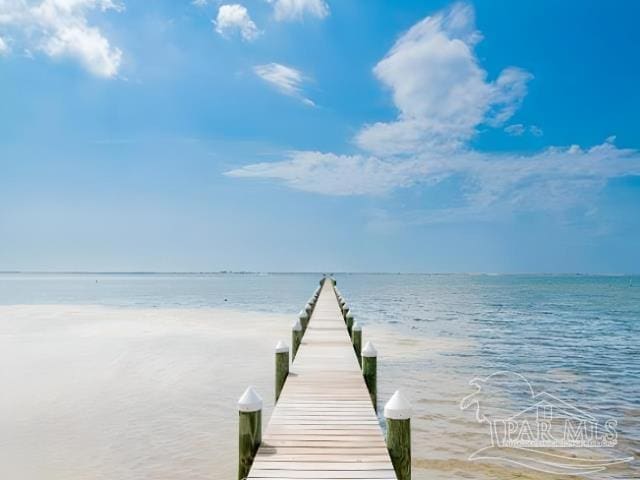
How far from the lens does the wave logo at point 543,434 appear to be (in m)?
8.67

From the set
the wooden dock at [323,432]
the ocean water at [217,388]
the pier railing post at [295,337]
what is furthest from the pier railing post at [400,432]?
the pier railing post at [295,337]

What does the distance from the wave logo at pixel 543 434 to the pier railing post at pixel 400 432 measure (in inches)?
158

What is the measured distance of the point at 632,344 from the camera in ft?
76.0

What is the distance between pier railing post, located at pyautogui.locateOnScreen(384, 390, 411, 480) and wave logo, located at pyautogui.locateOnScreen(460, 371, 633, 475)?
4.01 metres

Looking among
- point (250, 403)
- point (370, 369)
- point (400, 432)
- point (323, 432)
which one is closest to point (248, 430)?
point (250, 403)

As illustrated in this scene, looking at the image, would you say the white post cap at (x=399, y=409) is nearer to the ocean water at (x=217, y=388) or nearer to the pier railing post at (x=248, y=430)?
the pier railing post at (x=248, y=430)

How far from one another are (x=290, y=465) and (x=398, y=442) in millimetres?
1346

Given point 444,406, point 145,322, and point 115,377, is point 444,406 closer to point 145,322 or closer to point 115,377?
point 115,377

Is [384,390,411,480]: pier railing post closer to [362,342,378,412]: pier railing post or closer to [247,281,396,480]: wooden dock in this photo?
[247,281,396,480]: wooden dock

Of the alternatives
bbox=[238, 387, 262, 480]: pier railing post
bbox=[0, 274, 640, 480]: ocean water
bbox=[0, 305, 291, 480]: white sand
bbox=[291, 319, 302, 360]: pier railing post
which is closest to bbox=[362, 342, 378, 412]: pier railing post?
bbox=[0, 274, 640, 480]: ocean water

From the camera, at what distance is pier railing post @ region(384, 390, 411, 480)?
18.2 ft

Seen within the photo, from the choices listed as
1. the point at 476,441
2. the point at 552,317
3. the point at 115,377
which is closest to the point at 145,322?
the point at 115,377

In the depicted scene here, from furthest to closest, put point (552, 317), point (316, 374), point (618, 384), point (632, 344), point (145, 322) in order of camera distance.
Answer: point (552, 317) < point (145, 322) < point (632, 344) < point (618, 384) < point (316, 374)

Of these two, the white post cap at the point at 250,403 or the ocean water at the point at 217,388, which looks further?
the ocean water at the point at 217,388
